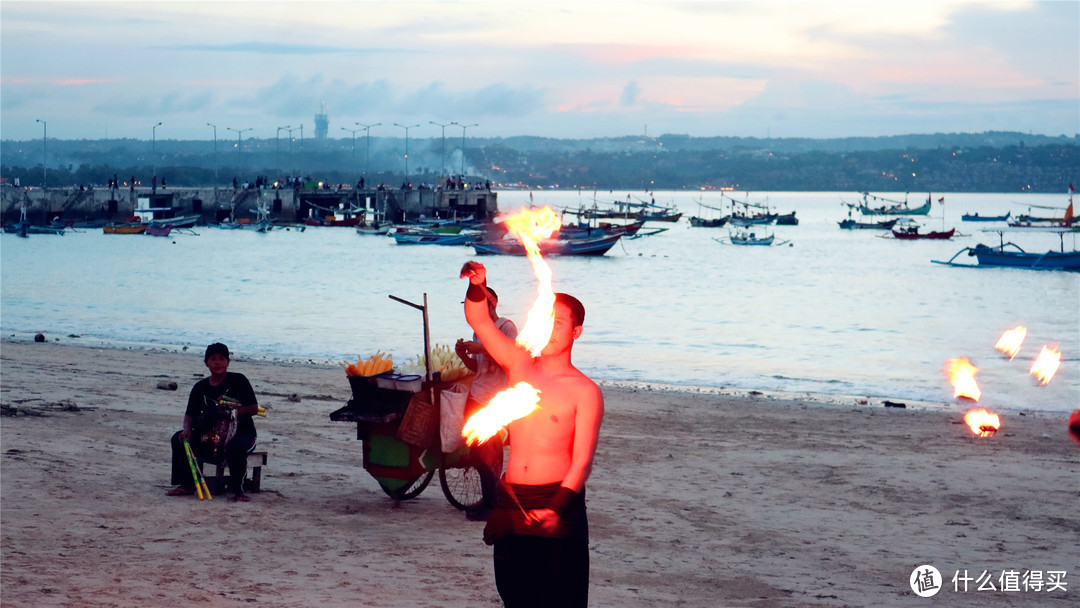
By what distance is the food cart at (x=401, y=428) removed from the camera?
29.4ft

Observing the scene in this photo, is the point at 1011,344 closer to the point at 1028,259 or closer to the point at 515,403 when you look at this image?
the point at 515,403

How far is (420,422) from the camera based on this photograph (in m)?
8.98

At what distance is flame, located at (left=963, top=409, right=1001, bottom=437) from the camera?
16125mm

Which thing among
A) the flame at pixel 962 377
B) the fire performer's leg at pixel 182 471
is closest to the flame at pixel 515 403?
the fire performer's leg at pixel 182 471

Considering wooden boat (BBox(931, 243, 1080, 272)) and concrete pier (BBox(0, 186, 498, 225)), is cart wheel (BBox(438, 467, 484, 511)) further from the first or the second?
concrete pier (BBox(0, 186, 498, 225))

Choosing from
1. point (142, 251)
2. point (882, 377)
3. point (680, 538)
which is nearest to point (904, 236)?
point (142, 251)

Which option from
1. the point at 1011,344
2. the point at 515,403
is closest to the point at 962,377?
the point at 1011,344

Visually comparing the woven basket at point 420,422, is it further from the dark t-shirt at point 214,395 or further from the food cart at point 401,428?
the dark t-shirt at point 214,395

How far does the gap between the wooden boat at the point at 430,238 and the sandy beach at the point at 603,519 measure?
8162cm

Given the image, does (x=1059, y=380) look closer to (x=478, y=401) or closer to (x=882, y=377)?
(x=882, y=377)

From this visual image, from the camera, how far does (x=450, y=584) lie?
24.3 feet

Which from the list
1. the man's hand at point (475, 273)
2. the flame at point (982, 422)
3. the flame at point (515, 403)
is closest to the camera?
the flame at point (515, 403)

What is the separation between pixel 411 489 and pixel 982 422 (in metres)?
10.7

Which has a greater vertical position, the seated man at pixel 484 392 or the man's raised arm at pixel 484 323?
the man's raised arm at pixel 484 323
